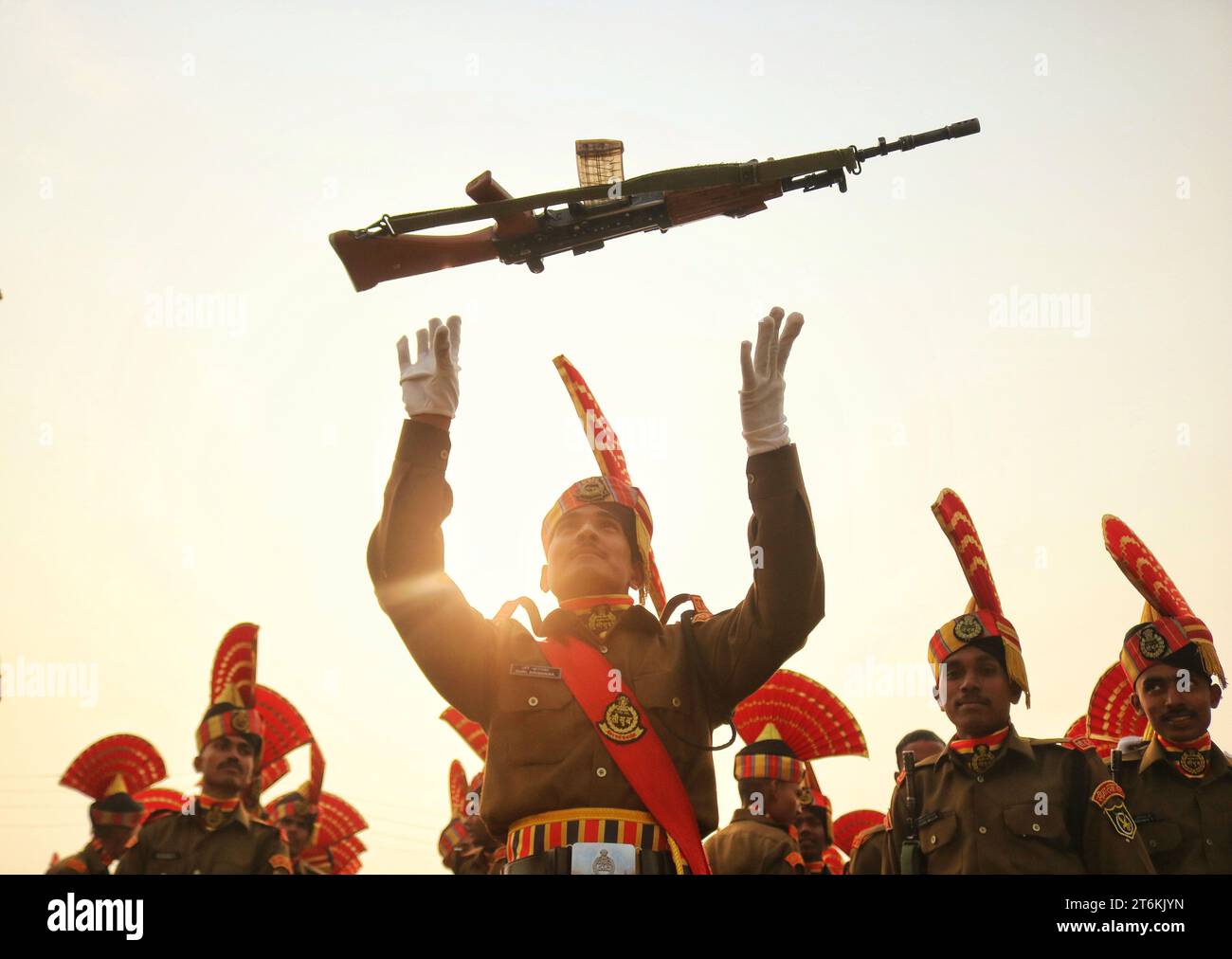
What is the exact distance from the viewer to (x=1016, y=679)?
7.14m

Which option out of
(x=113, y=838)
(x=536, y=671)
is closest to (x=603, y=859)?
(x=536, y=671)

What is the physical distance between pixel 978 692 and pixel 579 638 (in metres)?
2.48

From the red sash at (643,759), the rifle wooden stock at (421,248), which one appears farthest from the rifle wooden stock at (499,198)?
the red sash at (643,759)

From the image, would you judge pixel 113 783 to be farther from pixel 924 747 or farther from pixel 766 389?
pixel 766 389

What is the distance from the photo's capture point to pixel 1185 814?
7926 millimetres

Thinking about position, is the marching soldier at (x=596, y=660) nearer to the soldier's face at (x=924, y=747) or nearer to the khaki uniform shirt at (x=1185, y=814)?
the khaki uniform shirt at (x=1185, y=814)

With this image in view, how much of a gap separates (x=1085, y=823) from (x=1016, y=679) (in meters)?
0.81

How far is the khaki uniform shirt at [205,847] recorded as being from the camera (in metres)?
9.37

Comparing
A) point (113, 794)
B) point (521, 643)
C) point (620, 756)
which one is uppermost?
point (113, 794)

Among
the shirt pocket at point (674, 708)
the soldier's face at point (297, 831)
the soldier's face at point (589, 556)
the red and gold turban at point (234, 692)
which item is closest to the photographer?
the shirt pocket at point (674, 708)

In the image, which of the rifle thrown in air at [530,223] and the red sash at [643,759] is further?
the rifle thrown in air at [530,223]
